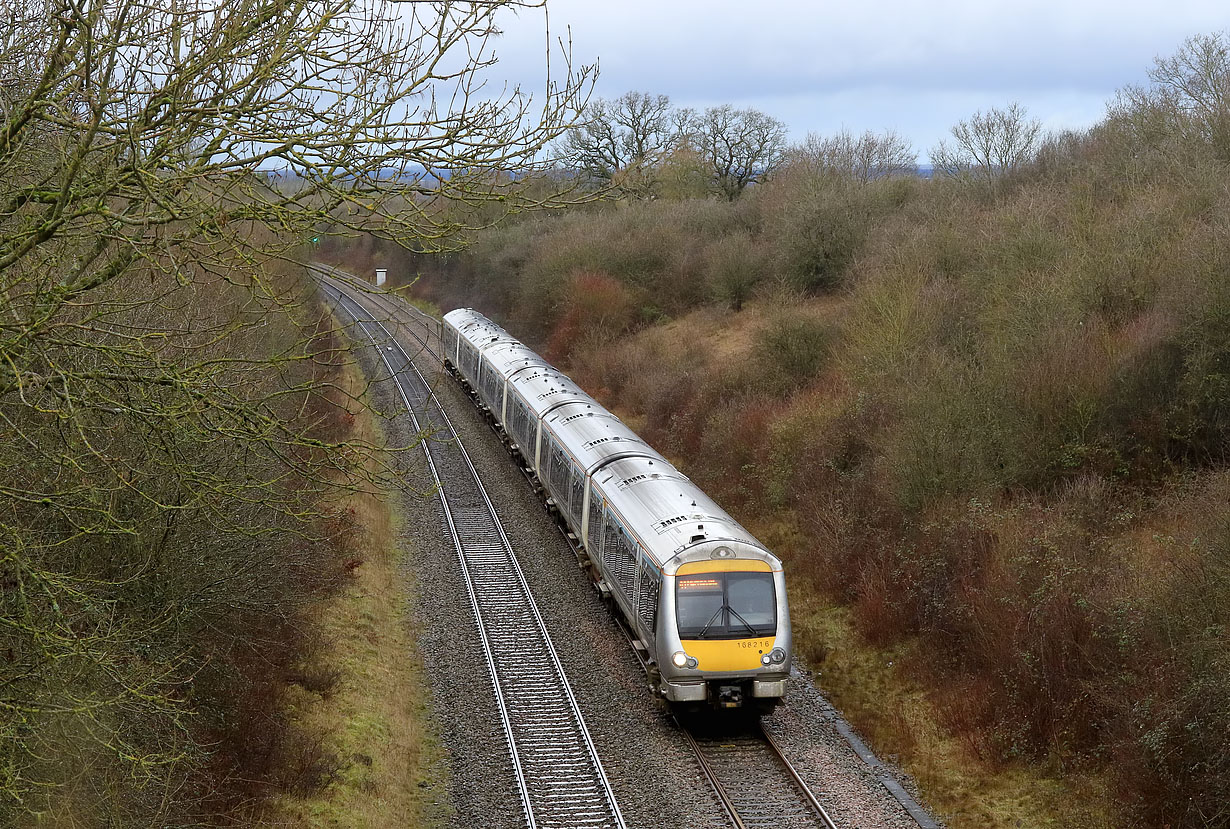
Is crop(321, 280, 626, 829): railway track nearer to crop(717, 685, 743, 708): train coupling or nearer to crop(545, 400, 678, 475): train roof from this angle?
crop(717, 685, 743, 708): train coupling

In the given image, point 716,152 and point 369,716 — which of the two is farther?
point 716,152

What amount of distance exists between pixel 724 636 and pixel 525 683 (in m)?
3.58

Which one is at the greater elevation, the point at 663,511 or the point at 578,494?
the point at 663,511

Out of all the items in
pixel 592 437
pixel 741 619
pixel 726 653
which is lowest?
pixel 726 653

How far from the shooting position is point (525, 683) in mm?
16203

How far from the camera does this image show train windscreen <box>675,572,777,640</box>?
14.3 meters

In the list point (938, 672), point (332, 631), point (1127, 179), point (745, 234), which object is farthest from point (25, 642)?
point (745, 234)

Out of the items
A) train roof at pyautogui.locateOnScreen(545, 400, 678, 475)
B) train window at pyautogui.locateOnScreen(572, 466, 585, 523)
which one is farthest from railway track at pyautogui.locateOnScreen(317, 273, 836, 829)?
train window at pyautogui.locateOnScreen(572, 466, 585, 523)

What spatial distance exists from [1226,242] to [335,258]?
68.5 m

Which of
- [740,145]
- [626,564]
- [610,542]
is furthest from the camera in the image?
[740,145]

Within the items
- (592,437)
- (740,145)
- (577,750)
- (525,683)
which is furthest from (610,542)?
(740,145)

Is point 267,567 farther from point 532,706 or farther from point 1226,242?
point 1226,242

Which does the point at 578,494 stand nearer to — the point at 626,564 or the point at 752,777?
the point at 626,564

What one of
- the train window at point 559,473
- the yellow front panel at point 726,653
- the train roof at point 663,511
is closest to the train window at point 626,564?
the train roof at point 663,511
